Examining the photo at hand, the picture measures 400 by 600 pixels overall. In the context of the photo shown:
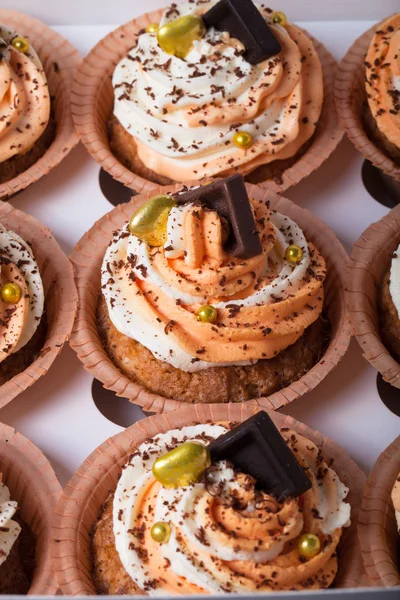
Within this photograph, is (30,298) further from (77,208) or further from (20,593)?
(20,593)

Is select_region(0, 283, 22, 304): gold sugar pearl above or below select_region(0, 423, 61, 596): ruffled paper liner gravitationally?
above

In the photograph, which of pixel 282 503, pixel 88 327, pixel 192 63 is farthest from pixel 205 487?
pixel 192 63

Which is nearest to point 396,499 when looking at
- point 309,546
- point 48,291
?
point 309,546

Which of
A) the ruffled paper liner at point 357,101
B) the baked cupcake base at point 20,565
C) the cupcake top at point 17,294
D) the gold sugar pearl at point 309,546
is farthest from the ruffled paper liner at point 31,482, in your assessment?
the ruffled paper liner at point 357,101

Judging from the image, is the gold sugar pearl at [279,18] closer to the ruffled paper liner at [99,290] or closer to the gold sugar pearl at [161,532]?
the ruffled paper liner at [99,290]

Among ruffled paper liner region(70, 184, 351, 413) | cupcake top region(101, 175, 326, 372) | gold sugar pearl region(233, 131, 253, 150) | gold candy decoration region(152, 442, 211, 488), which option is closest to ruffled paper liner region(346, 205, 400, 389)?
ruffled paper liner region(70, 184, 351, 413)

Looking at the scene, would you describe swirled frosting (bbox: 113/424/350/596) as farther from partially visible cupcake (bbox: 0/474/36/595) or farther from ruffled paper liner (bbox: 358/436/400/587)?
partially visible cupcake (bbox: 0/474/36/595)
